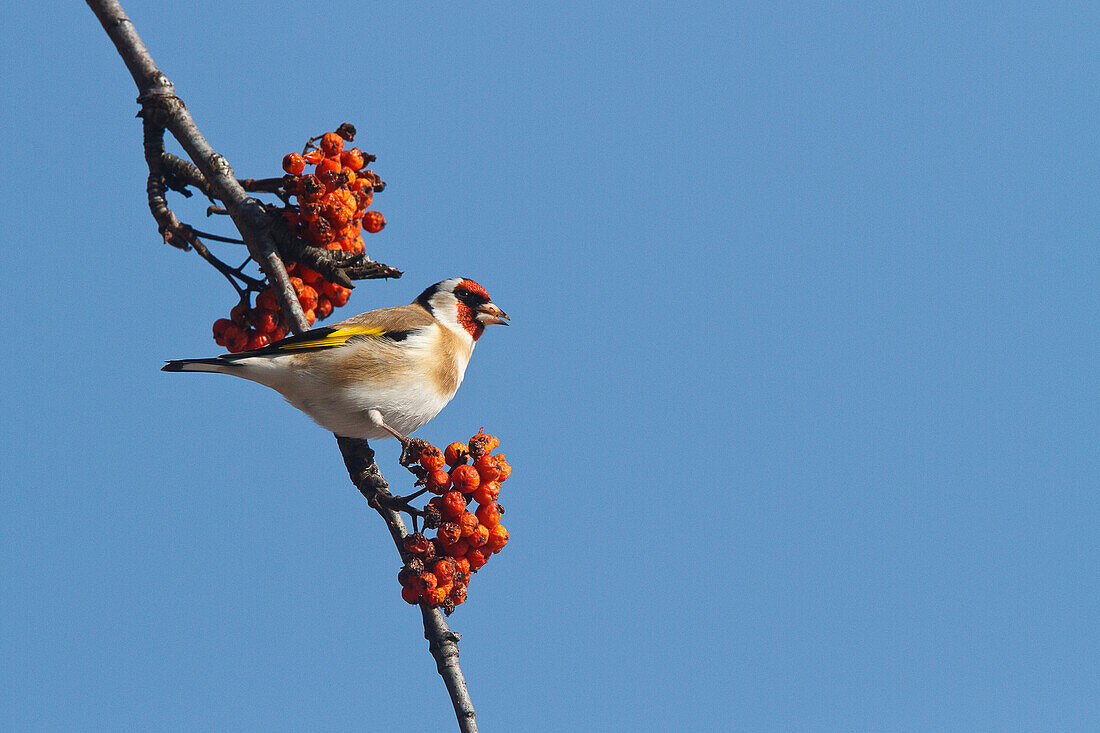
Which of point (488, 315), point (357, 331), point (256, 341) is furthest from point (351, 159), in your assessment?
point (488, 315)

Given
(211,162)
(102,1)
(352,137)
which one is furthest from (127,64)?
(352,137)

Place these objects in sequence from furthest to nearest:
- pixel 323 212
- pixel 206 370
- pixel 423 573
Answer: pixel 323 212 → pixel 206 370 → pixel 423 573

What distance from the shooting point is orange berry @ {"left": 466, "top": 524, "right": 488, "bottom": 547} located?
4715 mm

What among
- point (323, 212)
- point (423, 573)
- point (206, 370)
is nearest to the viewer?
point (423, 573)

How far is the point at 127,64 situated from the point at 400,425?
2756 millimetres

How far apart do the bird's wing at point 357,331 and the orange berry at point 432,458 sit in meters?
1.01

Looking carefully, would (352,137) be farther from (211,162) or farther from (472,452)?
(472,452)

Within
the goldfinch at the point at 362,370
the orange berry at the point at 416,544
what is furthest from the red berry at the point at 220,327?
the orange berry at the point at 416,544

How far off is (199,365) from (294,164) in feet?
4.35

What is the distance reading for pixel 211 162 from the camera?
5.68 meters

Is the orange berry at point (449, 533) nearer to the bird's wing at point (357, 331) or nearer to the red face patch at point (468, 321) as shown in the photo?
the bird's wing at point (357, 331)

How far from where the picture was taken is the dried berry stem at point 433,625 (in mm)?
4484

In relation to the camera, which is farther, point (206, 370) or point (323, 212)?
point (323, 212)

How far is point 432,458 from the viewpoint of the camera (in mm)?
4859
